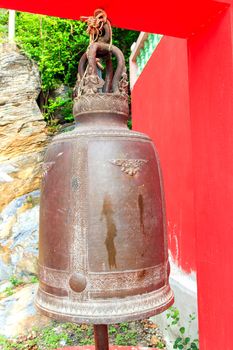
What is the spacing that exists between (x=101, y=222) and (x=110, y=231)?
5 cm

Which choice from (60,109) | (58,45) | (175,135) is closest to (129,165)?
(175,135)

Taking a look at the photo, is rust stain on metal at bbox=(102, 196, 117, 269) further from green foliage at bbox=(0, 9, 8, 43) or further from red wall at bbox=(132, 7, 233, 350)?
green foliage at bbox=(0, 9, 8, 43)

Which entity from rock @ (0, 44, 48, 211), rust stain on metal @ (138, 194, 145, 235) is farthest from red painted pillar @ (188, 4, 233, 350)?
rock @ (0, 44, 48, 211)

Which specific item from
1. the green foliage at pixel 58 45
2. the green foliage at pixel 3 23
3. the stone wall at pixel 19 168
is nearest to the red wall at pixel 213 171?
the stone wall at pixel 19 168

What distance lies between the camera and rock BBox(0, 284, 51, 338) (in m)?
4.65

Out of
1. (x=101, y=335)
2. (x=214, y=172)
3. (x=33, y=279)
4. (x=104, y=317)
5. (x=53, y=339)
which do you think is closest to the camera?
(x=104, y=317)

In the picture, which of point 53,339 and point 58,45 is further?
point 58,45

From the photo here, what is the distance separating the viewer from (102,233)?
1339mm

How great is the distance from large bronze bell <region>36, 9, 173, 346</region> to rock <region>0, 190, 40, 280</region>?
5.35 m

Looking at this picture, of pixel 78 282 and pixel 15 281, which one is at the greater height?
pixel 78 282

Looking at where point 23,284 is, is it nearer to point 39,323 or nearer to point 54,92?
point 39,323

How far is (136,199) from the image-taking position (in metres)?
1.40

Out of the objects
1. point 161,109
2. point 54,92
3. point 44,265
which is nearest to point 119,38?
point 54,92

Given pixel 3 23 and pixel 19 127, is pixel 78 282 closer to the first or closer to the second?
pixel 19 127
